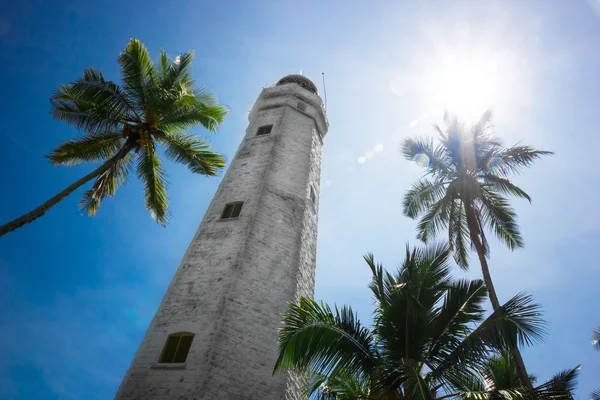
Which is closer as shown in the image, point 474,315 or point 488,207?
point 474,315

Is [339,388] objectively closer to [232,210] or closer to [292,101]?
[232,210]

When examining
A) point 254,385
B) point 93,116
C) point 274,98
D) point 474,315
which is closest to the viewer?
point 474,315

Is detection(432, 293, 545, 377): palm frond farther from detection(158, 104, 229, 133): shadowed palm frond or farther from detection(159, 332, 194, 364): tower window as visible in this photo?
detection(158, 104, 229, 133): shadowed palm frond

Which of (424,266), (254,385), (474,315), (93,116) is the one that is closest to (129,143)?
(93,116)

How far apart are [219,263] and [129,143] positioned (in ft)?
17.5

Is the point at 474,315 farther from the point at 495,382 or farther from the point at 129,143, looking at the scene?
the point at 129,143

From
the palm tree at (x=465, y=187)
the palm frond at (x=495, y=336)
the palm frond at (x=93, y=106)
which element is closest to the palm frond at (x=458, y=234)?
the palm tree at (x=465, y=187)

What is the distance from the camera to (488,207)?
581 inches

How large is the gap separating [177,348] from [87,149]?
771 centimetres

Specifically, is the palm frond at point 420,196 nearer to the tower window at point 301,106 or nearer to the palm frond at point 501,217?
the palm frond at point 501,217

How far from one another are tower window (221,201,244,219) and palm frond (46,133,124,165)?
481 cm

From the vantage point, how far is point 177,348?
11.7 metres

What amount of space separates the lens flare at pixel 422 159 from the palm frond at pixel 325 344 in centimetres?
907

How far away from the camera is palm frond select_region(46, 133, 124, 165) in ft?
44.3
